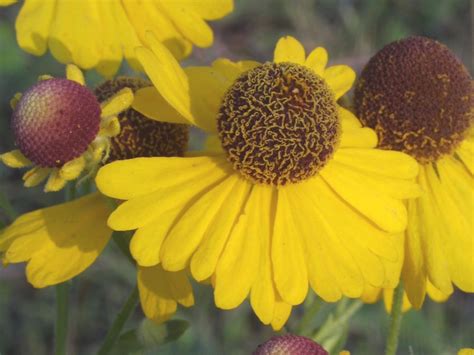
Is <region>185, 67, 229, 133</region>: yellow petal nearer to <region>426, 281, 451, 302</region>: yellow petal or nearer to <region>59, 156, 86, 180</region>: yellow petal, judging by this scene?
<region>59, 156, 86, 180</region>: yellow petal

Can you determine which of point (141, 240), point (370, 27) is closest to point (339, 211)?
point (141, 240)

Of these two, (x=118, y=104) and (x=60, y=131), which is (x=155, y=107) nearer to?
(x=118, y=104)

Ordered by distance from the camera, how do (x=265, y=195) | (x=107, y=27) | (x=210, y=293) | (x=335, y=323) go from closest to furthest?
(x=265, y=195) < (x=335, y=323) < (x=107, y=27) < (x=210, y=293)

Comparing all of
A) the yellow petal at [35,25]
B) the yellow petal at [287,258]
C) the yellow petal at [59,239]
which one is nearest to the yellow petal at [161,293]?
the yellow petal at [59,239]

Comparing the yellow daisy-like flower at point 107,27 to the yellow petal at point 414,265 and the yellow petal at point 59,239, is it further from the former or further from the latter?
the yellow petal at point 414,265

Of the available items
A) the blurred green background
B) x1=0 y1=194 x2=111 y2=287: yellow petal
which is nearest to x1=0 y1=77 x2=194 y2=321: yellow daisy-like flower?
x1=0 y1=194 x2=111 y2=287: yellow petal


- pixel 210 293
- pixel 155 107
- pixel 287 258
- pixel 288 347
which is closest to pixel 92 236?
pixel 155 107

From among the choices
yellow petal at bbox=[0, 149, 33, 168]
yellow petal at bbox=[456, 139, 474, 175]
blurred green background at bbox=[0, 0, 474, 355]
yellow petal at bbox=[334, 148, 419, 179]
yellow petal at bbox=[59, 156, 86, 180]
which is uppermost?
yellow petal at bbox=[59, 156, 86, 180]
